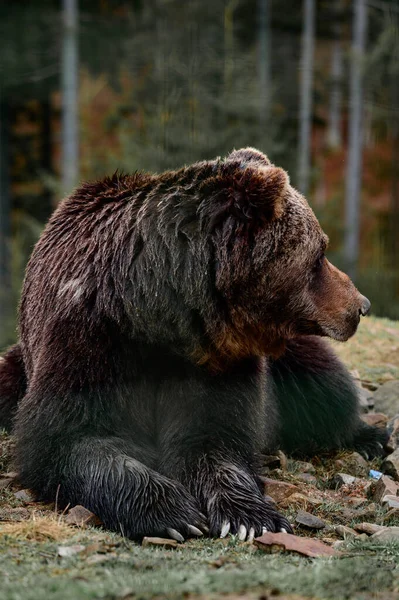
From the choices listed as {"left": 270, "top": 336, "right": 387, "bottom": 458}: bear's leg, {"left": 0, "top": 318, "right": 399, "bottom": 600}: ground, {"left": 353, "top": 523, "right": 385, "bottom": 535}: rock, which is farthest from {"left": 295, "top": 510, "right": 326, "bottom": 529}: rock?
{"left": 270, "top": 336, "right": 387, "bottom": 458}: bear's leg

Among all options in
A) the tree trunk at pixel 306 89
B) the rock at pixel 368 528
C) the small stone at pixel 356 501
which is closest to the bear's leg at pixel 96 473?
the rock at pixel 368 528

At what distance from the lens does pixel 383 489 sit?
4180 millimetres

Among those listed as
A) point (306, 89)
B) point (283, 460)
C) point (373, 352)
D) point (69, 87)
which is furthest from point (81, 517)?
point (306, 89)

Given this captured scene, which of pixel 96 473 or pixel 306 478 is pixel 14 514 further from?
pixel 306 478

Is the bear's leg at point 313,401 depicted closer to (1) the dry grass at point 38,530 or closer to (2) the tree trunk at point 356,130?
(1) the dry grass at point 38,530

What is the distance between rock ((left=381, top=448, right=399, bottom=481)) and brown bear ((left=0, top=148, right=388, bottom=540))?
39.4 inches

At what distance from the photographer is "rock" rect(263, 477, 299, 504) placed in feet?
13.6

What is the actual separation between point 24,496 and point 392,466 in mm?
2066

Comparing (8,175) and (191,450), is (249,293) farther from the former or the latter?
(8,175)

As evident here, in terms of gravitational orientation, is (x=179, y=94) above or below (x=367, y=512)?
above

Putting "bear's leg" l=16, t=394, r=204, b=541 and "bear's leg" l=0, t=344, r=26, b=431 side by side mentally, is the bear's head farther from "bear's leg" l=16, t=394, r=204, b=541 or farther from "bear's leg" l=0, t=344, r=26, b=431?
"bear's leg" l=0, t=344, r=26, b=431

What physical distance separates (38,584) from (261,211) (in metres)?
1.98

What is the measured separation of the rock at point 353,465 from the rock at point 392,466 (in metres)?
0.18

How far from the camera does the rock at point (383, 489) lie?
13.6 feet
